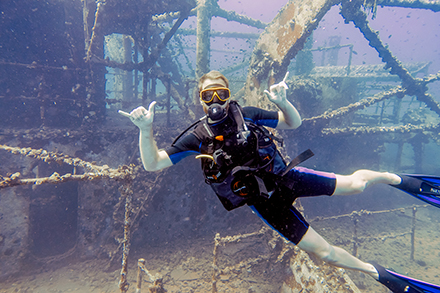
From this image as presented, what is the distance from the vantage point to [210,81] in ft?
8.04

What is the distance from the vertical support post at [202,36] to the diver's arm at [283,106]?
6.42 metres

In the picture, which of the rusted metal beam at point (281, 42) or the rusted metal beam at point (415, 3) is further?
the rusted metal beam at point (415, 3)

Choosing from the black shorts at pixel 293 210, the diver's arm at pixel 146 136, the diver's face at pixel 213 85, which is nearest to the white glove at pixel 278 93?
the diver's face at pixel 213 85

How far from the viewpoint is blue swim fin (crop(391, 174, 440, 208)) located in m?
2.90

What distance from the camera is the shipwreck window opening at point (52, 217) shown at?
203 inches

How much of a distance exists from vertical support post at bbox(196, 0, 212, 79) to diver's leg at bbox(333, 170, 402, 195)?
719 cm

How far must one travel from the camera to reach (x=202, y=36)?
28.5 ft

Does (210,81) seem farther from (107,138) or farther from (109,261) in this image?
(109,261)

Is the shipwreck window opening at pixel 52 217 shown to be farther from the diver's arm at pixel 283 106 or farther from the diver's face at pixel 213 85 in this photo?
the diver's arm at pixel 283 106

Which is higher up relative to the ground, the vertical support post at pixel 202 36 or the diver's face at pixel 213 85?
the vertical support post at pixel 202 36

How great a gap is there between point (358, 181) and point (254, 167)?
1.54 meters

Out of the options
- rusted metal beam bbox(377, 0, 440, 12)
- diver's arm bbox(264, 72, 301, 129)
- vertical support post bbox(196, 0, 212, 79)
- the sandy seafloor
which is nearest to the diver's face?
diver's arm bbox(264, 72, 301, 129)

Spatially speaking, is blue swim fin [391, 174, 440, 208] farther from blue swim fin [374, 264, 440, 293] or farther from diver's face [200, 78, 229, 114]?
diver's face [200, 78, 229, 114]

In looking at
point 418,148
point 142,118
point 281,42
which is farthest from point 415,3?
point 142,118
